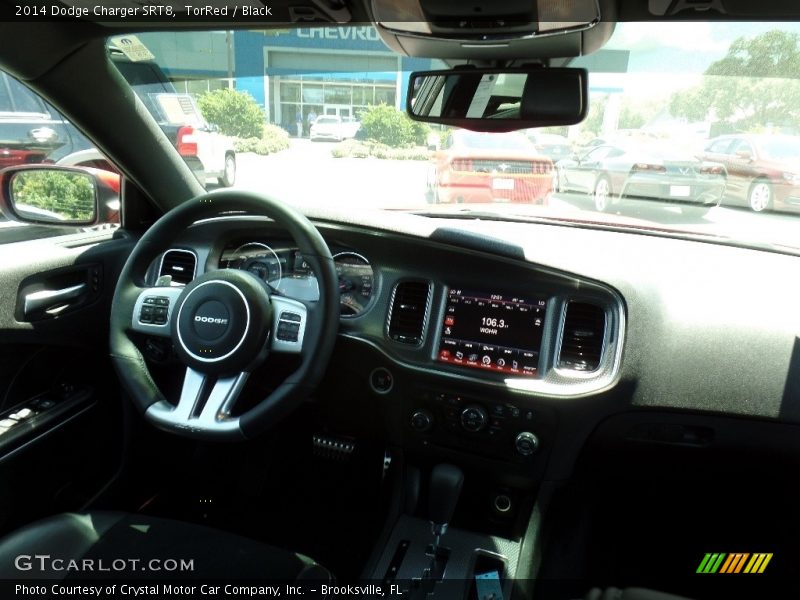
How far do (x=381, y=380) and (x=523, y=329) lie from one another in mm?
604

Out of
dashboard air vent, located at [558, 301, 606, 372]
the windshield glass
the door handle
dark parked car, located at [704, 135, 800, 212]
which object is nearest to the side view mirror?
the door handle

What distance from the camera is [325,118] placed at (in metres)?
2.95

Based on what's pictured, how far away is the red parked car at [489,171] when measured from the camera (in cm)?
295

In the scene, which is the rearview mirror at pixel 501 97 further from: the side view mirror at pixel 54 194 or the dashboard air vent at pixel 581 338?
the side view mirror at pixel 54 194

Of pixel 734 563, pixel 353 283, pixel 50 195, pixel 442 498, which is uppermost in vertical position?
pixel 50 195

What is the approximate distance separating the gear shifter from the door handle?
1630 mm

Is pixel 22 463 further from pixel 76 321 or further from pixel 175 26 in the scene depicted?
pixel 175 26

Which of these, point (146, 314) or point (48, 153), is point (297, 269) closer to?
point (146, 314)

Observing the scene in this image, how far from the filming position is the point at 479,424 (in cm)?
256

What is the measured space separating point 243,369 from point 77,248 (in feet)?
3.55

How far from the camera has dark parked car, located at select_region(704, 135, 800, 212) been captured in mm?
2518

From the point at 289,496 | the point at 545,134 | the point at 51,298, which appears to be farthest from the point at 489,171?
the point at 51,298

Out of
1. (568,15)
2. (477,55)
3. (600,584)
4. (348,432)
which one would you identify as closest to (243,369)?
(348,432)

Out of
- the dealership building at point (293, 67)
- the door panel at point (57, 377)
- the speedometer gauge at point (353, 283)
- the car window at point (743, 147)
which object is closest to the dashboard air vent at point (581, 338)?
the speedometer gauge at point (353, 283)
